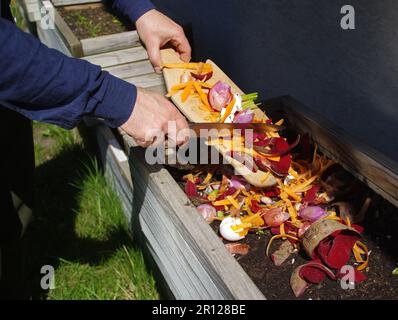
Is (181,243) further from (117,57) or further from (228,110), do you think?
(117,57)

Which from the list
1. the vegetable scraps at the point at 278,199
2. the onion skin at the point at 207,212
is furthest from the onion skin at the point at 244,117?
the onion skin at the point at 207,212

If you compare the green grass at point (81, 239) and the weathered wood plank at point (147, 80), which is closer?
the green grass at point (81, 239)

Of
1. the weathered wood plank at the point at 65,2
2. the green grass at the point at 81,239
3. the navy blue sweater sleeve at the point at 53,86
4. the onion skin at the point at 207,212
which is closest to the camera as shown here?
the navy blue sweater sleeve at the point at 53,86

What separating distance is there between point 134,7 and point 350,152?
3.84ft

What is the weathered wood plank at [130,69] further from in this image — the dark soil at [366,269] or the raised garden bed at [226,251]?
the dark soil at [366,269]

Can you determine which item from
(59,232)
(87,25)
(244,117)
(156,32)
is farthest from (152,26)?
(87,25)

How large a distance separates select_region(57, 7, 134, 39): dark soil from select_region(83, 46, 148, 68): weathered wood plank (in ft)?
2.28

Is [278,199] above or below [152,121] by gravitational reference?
below

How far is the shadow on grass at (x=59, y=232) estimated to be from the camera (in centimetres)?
285

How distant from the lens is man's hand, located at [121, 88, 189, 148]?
1.69m

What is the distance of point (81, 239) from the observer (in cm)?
299

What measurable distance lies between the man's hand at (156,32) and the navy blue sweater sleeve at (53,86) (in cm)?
64
